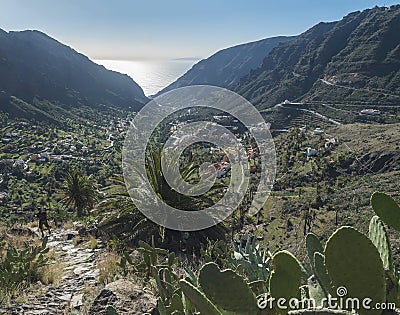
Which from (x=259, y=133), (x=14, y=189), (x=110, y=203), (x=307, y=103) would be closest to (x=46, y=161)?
(x=14, y=189)

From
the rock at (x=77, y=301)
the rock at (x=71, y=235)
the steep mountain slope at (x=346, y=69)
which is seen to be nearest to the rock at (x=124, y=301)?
the rock at (x=77, y=301)

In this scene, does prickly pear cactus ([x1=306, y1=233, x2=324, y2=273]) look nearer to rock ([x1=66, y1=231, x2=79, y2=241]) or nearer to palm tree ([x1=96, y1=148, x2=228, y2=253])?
palm tree ([x1=96, y1=148, x2=228, y2=253])

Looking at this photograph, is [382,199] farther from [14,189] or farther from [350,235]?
[14,189]

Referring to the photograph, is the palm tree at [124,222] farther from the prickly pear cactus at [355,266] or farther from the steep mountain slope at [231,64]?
the steep mountain slope at [231,64]

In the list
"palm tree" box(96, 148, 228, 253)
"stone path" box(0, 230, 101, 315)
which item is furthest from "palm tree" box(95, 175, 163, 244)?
"stone path" box(0, 230, 101, 315)

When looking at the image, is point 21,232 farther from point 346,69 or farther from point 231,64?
point 231,64

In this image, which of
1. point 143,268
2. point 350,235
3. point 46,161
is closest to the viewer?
point 350,235

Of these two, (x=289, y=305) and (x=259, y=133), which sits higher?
(x=289, y=305)
